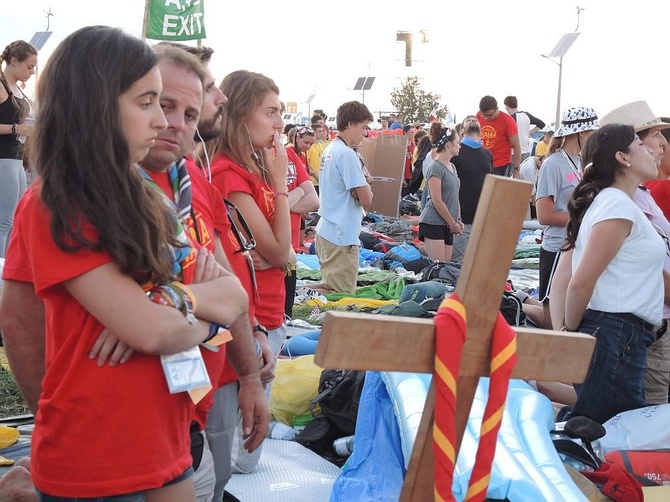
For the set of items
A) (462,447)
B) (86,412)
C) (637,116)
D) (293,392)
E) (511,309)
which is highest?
(637,116)

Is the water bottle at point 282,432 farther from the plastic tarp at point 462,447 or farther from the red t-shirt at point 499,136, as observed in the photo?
the red t-shirt at point 499,136

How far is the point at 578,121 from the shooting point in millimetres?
6070

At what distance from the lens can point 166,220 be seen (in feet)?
6.03

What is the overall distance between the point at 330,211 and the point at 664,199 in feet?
9.61

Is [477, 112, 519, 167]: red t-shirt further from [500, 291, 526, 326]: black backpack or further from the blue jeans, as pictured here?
the blue jeans

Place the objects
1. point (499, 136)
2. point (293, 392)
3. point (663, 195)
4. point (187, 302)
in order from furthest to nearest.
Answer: point (499, 136) → point (663, 195) → point (293, 392) → point (187, 302)

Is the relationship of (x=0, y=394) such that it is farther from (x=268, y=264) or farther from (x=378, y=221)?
(x=378, y=221)

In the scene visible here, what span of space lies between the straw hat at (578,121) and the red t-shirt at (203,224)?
4229 mm

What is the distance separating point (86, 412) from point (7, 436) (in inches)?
93.1

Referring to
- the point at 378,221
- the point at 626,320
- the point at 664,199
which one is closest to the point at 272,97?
the point at 626,320

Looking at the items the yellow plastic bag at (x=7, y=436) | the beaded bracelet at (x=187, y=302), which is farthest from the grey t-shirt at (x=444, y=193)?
the beaded bracelet at (x=187, y=302)

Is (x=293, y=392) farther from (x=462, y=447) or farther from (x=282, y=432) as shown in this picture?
(x=462, y=447)

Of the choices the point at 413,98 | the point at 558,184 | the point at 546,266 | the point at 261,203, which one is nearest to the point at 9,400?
the point at 261,203

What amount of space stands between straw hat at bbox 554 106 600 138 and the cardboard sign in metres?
8.44
